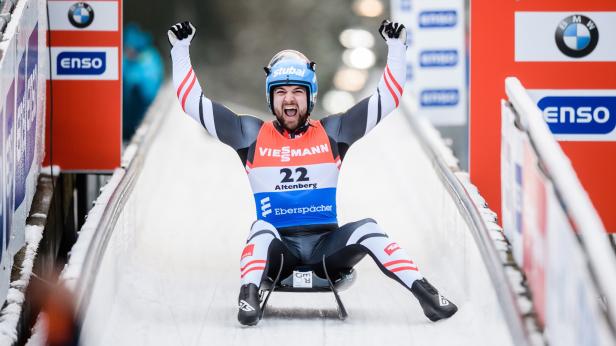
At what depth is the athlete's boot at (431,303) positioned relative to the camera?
674 centimetres

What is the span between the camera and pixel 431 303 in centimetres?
675

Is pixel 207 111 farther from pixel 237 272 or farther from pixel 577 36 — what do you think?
pixel 577 36

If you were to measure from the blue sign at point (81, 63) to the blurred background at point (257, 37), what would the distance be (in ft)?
69.2

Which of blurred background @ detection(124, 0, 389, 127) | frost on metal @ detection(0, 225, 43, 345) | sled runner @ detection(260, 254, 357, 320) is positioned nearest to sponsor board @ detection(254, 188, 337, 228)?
sled runner @ detection(260, 254, 357, 320)

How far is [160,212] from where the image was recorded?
33.2 feet

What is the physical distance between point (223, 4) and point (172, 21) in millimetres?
3986

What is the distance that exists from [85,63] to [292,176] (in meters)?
2.71

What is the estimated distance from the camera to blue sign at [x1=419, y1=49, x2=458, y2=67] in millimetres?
14125

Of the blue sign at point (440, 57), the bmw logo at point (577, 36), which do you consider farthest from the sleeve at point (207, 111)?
the blue sign at point (440, 57)

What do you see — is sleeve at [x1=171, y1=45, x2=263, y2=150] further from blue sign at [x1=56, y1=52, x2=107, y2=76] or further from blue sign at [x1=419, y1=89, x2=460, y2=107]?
blue sign at [x1=419, y1=89, x2=460, y2=107]

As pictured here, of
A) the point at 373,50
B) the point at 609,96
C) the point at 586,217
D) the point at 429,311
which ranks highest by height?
the point at 373,50

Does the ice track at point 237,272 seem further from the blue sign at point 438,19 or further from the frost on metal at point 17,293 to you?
the blue sign at point 438,19

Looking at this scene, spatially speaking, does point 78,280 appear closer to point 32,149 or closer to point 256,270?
point 256,270

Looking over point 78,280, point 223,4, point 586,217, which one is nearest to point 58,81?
point 78,280
